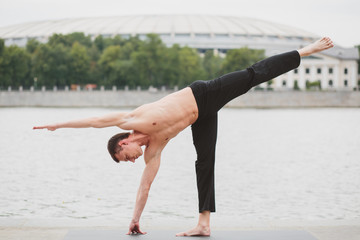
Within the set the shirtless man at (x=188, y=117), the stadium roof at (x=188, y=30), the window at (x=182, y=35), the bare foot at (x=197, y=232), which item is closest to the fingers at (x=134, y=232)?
the shirtless man at (x=188, y=117)

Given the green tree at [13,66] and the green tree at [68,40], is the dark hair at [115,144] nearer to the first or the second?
the green tree at [13,66]

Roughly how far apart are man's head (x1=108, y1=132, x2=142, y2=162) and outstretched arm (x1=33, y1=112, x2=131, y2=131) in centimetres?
14

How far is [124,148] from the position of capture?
6.13m

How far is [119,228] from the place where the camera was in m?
6.83

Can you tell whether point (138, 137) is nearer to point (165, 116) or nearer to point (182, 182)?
point (165, 116)

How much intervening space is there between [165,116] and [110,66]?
238ft

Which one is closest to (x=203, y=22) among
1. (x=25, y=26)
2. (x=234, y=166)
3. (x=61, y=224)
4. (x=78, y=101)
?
(x=25, y=26)

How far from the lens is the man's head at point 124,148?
241 inches

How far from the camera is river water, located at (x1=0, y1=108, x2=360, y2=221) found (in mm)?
10273

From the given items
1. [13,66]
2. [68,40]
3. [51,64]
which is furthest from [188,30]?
[13,66]

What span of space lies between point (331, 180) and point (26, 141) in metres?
14.4

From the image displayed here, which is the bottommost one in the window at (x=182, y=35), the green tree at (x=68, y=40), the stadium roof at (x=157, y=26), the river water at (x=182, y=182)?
the river water at (x=182, y=182)

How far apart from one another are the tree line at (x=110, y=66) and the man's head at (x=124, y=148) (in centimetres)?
6919

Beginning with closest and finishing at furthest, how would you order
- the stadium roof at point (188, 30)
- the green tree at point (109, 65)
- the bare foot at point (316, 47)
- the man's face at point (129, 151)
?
1. the man's face at point (129, 151)
2. the bare foot at point (316, 47)
3. the green tree at point (109, 65)
4. the stadium roof at point (188, 30)
